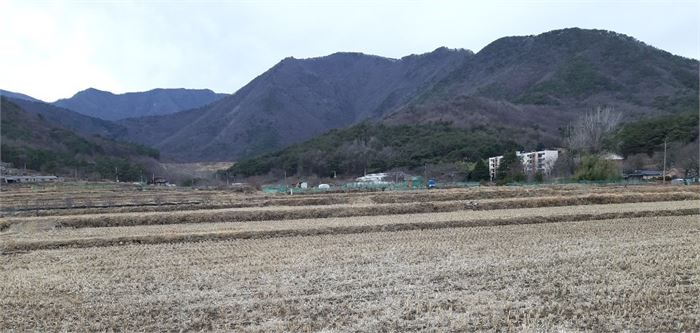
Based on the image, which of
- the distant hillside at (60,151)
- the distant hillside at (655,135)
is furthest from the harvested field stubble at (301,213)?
the distant hillside at (60,151)

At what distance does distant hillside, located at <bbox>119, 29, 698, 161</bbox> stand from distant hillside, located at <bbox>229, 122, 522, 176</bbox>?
296 inches

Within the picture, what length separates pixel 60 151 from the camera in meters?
101

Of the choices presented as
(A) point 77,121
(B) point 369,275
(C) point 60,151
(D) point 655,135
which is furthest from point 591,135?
(A) point 77,121

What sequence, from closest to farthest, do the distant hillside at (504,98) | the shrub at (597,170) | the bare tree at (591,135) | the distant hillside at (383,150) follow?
1. the shrub at (597,170)
2. the bare tree at (591,135)
3. the distant hillside at (383,150)
4. the distant hillside at (504,98)

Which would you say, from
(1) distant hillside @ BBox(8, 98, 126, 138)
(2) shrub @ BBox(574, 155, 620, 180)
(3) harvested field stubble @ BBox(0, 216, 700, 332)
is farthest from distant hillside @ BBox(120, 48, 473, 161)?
(3) harvested field stubble @ BBox(0, 216, 700, 332)

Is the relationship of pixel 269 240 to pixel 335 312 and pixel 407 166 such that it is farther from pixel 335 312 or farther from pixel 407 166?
pixel 407 166

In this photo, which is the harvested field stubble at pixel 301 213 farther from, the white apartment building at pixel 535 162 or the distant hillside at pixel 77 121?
the distant hillside at pixel 77 121

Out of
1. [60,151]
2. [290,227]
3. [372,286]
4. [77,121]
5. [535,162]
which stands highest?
[77,121]

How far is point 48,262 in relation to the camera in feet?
50.6

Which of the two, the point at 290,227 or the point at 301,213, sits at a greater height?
the point at 301,213

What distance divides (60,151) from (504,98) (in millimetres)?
104913

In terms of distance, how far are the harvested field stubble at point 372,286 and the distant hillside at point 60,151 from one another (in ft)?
251

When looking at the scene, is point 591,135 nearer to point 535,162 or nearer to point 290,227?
point 535,162

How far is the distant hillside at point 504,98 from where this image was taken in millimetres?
109688
